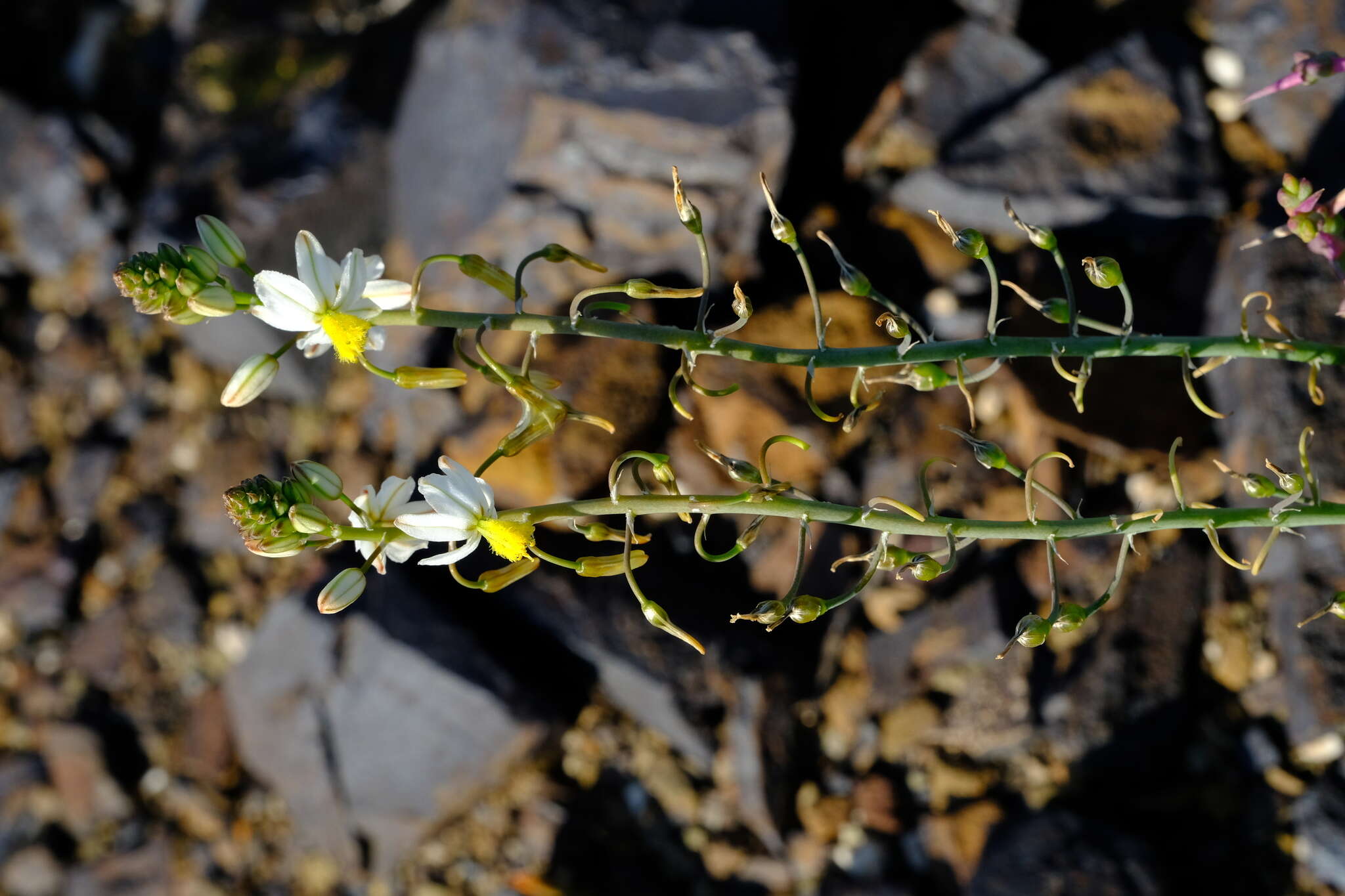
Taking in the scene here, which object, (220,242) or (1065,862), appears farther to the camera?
(1065,862)

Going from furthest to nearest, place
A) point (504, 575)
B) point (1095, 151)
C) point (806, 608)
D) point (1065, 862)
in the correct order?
point (1095, 151)
point (1065, 862)
point (504, 575)
point (806, 608)

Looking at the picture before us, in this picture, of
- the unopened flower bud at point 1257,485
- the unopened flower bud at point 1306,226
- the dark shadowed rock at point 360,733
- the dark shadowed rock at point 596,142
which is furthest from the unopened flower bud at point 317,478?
the dark shadowed rock at point 596,142

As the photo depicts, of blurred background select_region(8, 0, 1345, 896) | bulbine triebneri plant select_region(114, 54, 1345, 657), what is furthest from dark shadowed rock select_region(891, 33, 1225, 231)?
bulbine triebneri plant select_region(114, 54, 1345, 657)

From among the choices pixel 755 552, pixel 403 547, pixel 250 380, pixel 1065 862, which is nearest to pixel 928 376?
pixel 403 547

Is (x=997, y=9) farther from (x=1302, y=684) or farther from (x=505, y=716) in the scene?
(x=505, y=716)

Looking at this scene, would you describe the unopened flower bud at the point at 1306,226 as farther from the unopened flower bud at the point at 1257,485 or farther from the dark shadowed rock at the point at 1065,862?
the dark shadowed rock at the point at 1065,862

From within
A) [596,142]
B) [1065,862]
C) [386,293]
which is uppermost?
[386,293]

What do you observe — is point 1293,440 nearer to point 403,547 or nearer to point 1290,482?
point 1290,482
